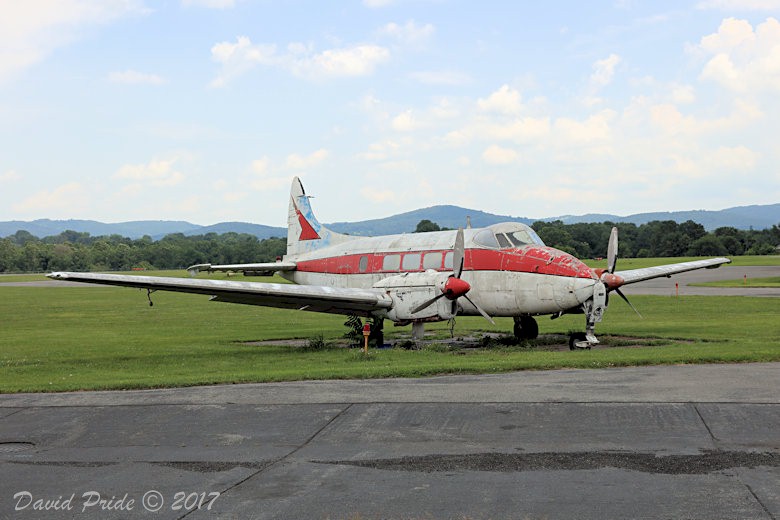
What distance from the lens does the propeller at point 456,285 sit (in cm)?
2228

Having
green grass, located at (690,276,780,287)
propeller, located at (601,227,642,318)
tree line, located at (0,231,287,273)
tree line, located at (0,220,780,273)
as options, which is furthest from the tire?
tree line, located at (0,231,287,273)

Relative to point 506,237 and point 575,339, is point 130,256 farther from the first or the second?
point 575,339

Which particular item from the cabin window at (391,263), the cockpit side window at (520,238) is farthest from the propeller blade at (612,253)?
the cabin window at (391,263)

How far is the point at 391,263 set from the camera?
26391 mm

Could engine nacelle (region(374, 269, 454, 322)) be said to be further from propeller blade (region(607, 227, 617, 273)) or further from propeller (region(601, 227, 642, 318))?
propeller blade (region(607, 227, 617, 273))

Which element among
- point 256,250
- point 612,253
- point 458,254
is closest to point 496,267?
point 458,254

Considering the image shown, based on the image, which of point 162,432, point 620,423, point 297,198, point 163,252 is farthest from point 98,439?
point 163,252

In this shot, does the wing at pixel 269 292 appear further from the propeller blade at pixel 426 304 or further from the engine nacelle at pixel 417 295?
the propeller blade at pixel 426 304

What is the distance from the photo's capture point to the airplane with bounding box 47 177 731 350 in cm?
2197

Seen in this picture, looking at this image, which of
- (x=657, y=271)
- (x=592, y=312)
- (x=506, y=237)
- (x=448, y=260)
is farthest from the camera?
(x=657, y=271)

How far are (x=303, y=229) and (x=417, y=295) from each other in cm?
1041

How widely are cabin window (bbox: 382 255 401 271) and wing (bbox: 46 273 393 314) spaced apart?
208cm

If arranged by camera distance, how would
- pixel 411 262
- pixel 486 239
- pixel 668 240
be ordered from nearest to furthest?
pixel 486 239, pixel 411 262, pixel 668 240

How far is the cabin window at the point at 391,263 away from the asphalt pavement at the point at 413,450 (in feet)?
36.6
